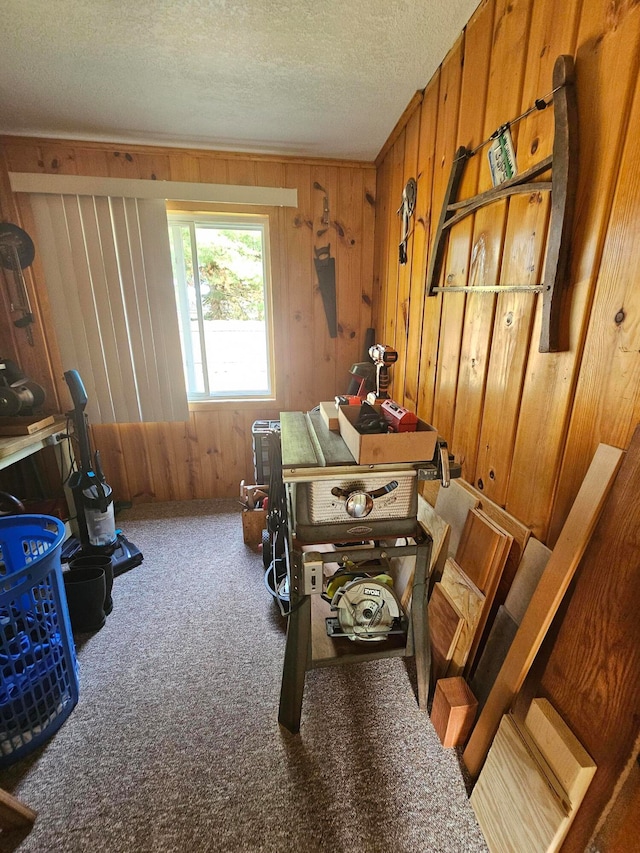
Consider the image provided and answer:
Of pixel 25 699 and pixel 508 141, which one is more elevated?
pixel 508 141

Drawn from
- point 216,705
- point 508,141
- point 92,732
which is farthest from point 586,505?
point 92,732

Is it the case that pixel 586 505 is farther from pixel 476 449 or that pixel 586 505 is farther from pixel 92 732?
pixel 92 732

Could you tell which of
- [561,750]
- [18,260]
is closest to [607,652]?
[561,750]

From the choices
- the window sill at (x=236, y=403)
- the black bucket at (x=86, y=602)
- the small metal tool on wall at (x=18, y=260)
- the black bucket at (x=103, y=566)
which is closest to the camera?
the black bucket at (x=86, y=602)

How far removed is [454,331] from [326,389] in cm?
145

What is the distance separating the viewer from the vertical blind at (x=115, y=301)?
2244mm

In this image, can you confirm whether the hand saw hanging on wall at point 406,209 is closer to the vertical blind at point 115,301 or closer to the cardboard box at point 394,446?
the cardboard box at point 394,446

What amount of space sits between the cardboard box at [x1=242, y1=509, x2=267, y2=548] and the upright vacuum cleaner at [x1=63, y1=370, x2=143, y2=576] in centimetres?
64

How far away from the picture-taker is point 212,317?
264 cm

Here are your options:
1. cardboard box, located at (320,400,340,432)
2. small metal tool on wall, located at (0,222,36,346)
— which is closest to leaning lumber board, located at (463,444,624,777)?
cardboard box, located at (320,400,340,432)

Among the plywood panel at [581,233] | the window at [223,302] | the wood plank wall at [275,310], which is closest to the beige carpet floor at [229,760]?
the plywood panel at [581,233]

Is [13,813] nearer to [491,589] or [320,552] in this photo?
[320,552]

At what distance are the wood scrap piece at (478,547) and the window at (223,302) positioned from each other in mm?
1892

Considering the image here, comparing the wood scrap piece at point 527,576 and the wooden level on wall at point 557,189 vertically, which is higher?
the wooden level on wall at point 557,189
